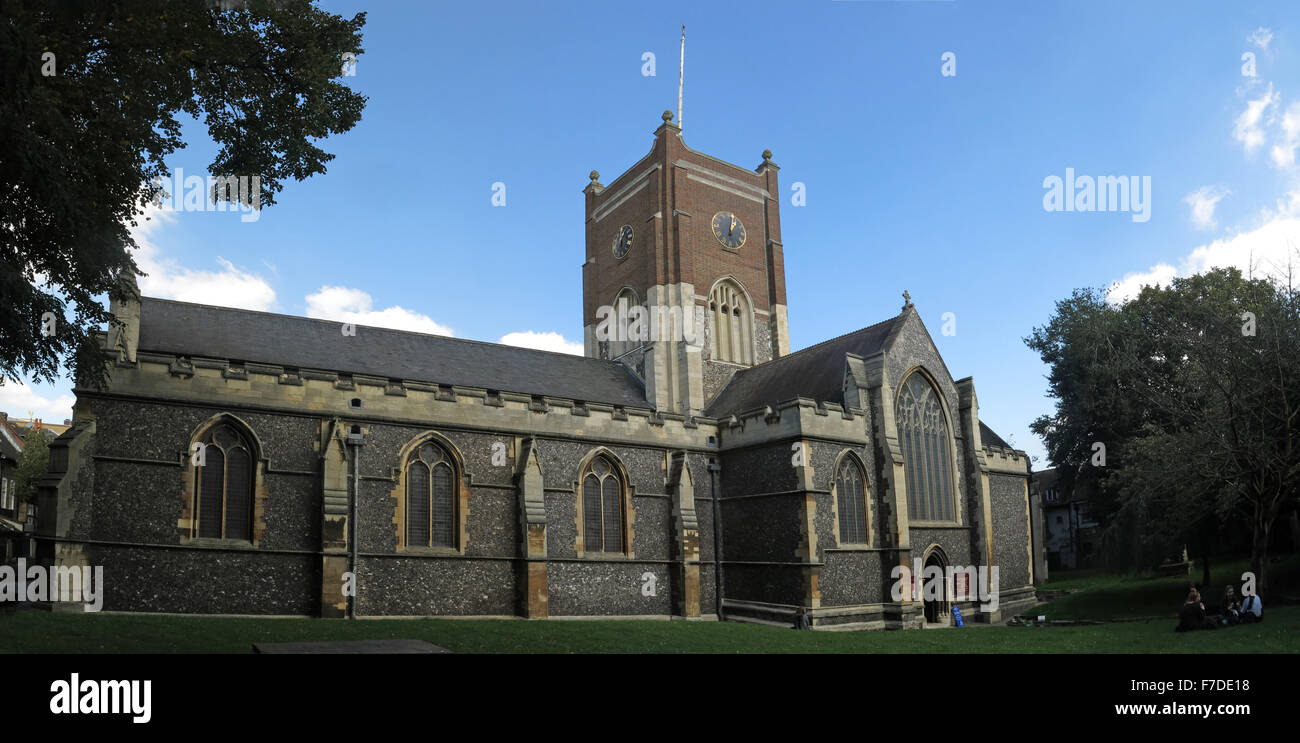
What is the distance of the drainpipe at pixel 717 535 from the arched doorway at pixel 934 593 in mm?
6809

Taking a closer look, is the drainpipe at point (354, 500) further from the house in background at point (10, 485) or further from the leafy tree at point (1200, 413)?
the leafy tree at point (1200, 413)

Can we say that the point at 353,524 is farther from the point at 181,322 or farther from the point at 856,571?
the point at 856,571

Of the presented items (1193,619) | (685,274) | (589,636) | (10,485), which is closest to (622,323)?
(685,274)

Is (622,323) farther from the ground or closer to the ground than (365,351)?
farther from the ground

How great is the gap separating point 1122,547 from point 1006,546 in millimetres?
3913

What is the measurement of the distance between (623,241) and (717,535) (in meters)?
15.7

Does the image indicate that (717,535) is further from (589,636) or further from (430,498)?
(589,636)

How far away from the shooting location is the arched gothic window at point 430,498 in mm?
22094

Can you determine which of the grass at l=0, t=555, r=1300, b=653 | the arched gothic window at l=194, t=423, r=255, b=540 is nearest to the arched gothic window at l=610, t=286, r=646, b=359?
the grass at l=0, t=555, r=1300, b=653

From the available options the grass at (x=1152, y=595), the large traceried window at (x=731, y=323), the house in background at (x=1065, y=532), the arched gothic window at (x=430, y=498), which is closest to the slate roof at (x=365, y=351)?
the arched gothic window at (x=430, y=498)

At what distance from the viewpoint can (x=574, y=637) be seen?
16.8 m

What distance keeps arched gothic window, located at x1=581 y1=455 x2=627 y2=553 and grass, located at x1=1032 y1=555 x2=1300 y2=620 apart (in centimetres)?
1468

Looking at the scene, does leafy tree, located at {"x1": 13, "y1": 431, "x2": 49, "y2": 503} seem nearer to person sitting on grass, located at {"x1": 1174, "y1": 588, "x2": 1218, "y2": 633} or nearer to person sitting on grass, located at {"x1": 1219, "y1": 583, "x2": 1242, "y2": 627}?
person sitting on grass, located at {"x1": 1174, "y1": 588, "x2": 1218, "y2": 633}

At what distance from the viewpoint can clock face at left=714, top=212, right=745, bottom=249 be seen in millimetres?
36125
